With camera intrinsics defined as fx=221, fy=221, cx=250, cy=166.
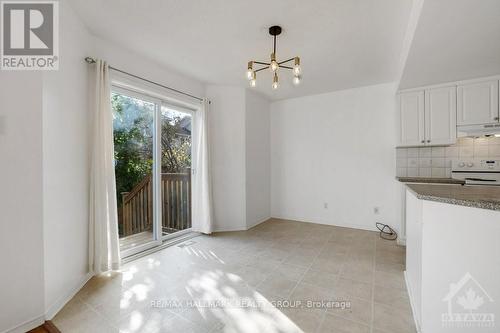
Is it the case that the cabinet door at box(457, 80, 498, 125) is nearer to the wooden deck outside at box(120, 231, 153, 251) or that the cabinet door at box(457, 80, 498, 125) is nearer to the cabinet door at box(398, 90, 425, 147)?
the cabinet door at box(398, 90, 425, 147)

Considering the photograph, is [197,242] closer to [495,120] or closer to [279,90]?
[279,90]

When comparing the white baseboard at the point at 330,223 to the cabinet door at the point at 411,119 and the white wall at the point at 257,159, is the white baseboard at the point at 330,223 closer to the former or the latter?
the white wall at the point at 257,159

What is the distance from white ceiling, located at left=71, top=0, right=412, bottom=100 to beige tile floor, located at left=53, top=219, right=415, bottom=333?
8.51ft

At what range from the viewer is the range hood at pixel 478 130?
2.89m

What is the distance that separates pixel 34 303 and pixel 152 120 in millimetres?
2313

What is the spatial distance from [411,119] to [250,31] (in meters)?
2.79

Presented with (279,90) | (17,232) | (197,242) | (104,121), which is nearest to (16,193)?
(17,232)

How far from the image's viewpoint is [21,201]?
1595mm

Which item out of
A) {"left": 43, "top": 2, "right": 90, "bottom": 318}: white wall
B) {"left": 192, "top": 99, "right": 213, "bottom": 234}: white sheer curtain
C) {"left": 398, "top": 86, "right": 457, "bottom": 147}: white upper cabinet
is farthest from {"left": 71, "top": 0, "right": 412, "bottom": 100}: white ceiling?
{"left": 192, "top": 99, "right": 213, "bottom": 234}: white sheer curtain

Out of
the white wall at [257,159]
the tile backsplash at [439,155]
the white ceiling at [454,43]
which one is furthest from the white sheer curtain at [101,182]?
the tile backsplash at [439,155]

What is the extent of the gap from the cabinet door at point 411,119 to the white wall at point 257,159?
2440mm

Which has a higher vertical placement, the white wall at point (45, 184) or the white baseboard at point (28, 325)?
the white wall at point (45, 184)

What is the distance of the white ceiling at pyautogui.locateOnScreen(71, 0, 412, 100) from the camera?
1983mm

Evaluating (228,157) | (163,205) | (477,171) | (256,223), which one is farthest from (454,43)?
(163,205)
